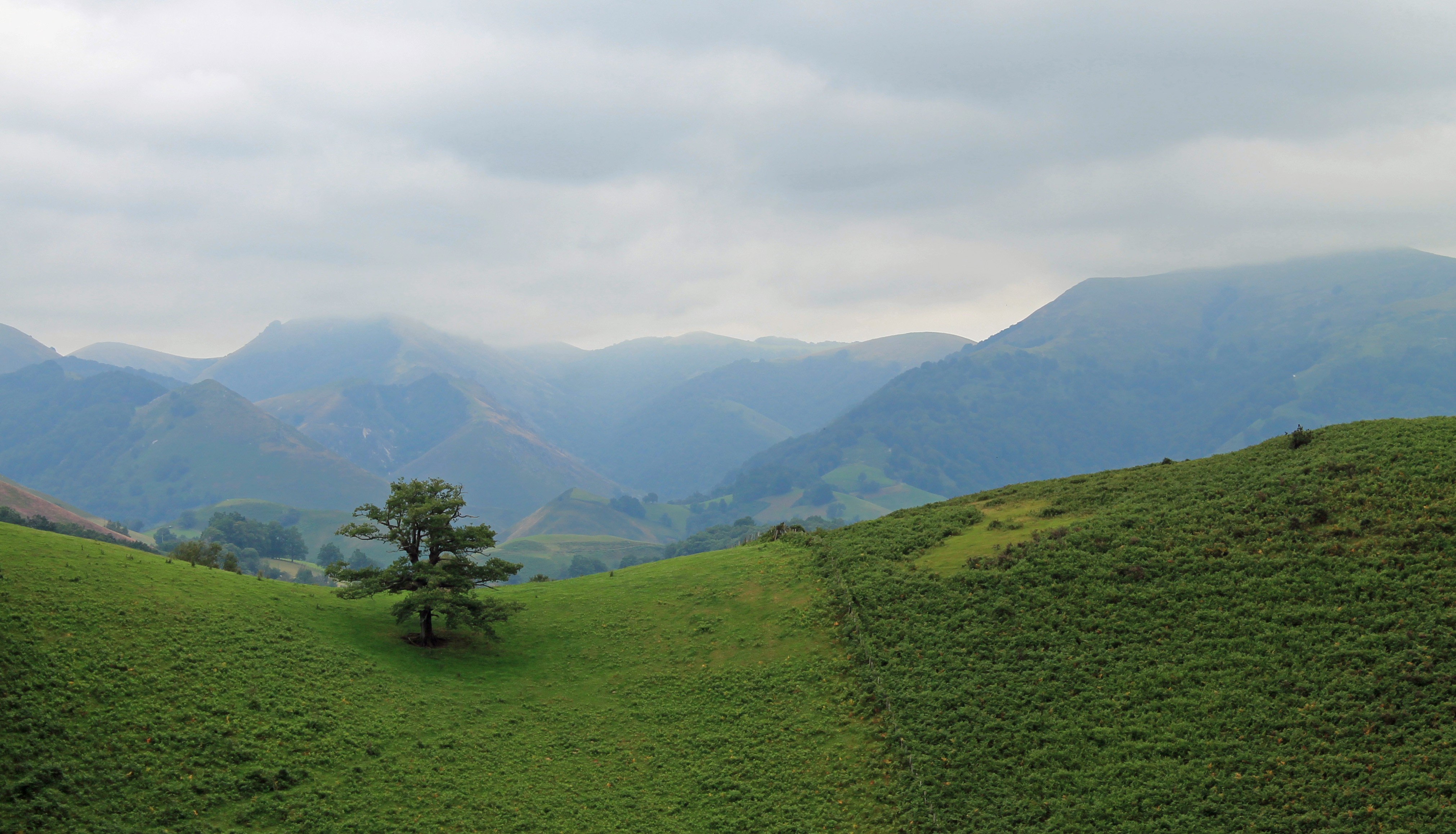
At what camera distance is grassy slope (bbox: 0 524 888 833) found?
24969 millimetres

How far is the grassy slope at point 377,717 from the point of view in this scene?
2497 centimetres

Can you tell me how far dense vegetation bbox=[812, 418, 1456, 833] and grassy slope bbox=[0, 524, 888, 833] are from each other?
135 inches

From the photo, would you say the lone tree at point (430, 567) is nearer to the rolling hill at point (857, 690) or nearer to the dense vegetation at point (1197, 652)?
the rolling hill at point (857, 690)

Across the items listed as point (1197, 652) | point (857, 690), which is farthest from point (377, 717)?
point (1197, 652)

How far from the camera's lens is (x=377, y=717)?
1210 inches

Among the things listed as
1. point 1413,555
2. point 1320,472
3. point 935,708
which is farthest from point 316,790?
point 1320,472

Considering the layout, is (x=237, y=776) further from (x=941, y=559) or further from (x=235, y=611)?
(x=941, y=559)

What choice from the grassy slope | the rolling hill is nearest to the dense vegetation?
the rolling hill

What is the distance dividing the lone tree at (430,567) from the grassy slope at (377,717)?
1.73 meters

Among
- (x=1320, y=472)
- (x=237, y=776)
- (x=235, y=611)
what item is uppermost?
(x=1320, y=472)

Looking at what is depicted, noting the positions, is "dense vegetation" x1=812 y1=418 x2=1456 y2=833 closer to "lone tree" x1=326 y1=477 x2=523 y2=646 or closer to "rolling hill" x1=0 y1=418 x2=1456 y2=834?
"rolling hill" x1=0 y1=418 x2=1456 y2=834

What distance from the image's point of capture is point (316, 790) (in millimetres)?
26281

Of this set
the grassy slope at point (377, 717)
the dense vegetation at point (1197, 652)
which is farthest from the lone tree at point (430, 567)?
the dense vegetation at point (1197, 652)

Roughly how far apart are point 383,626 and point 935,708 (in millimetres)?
25611
